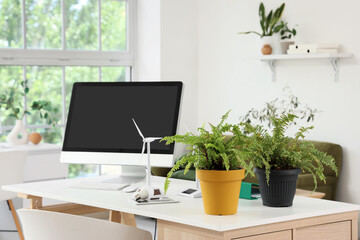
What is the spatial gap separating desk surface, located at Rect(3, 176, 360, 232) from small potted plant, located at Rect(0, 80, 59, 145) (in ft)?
8.67

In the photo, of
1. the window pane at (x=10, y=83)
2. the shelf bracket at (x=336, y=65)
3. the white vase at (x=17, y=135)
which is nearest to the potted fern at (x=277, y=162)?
the shelf bracket at (x=336, y=65)

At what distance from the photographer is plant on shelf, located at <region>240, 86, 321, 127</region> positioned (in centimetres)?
564

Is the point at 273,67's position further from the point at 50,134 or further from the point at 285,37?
the point at 50,134

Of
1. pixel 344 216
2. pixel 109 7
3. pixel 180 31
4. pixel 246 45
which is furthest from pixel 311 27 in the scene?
pixel 344 216

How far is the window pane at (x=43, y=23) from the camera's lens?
20.0ft

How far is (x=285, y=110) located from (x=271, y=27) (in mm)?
743

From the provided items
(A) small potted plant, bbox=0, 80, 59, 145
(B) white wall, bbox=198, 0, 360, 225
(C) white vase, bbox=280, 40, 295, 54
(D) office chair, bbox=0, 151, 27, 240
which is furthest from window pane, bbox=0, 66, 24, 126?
(C) white vase, bbox=280, 40, 295, 54

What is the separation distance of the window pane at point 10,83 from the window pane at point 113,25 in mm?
980

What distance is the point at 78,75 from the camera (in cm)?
645

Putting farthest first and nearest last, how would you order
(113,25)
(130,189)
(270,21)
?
(113,25), (270,21), (130,189)

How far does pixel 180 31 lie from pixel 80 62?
1.06 metres

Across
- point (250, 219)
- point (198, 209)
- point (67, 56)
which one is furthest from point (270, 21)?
point (250, 219)

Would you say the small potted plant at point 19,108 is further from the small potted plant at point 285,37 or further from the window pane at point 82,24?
the small potted plant at point 285,37

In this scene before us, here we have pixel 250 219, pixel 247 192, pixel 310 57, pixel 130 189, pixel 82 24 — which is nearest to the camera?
pixel 250 219
